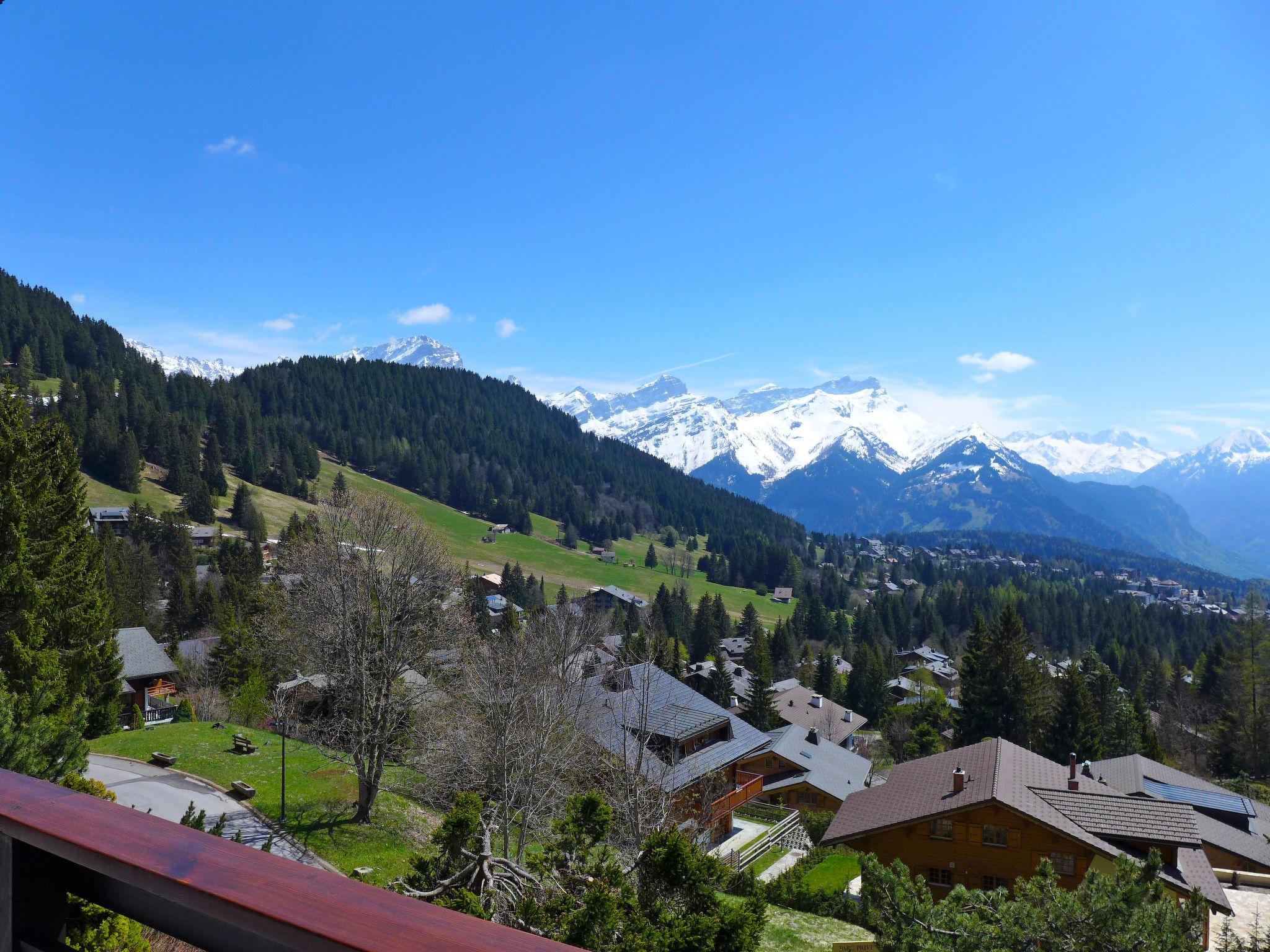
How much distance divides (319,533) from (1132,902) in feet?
69.3

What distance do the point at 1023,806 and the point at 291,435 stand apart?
140 metres

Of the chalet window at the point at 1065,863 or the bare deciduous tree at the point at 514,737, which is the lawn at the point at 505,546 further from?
the chalet window at the point at 1065,863

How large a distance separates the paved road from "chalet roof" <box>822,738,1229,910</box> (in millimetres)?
18757

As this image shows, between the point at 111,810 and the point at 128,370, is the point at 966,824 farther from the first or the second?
the point at 128,370

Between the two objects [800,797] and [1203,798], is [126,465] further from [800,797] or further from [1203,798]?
[1203,798]

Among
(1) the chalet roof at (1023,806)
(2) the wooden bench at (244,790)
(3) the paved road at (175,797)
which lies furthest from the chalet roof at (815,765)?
(3) the paved road at (175,797)

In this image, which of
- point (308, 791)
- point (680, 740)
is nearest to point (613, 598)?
point (680, 740)

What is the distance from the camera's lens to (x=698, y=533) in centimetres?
19425

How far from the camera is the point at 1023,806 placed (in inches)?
941

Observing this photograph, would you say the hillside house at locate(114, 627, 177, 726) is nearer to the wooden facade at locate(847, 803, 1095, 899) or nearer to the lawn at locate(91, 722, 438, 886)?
the lawn at locate(91, 722, 438, 886)

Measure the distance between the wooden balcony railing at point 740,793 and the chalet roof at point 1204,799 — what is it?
17436mm

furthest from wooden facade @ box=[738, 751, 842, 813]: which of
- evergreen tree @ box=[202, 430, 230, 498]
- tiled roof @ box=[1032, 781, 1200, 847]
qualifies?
evergreen tree @ box=[202, 430, 230, 498]

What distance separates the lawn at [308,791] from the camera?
61.9ft

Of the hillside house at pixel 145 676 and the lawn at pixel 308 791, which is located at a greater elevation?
the lawn at pixel 308 791
